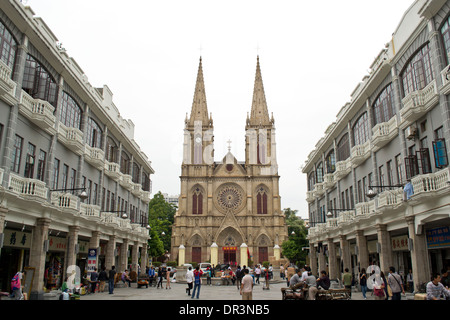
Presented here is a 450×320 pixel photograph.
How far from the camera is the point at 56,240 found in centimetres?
2333

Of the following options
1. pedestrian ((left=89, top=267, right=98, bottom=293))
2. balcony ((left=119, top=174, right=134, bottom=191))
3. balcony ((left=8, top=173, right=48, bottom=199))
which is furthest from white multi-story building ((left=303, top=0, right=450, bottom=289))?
balcony ((left=119, top=174, right=134, bottom=191))

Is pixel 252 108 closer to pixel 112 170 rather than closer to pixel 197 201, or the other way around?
pixel 197 201

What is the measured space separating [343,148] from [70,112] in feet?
66.8

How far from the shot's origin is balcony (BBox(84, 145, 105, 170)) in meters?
25.5

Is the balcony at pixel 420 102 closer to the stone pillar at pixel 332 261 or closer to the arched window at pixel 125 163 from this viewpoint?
the stone pillar at pixel 332 261

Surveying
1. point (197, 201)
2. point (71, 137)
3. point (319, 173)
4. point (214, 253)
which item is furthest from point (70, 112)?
point (197, 201)

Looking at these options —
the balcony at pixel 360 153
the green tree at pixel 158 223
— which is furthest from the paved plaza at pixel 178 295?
the green tree at pixel 158 223

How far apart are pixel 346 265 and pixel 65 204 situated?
20920mm

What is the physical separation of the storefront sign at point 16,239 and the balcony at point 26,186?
8.82 feet

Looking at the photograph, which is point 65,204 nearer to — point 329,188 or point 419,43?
point 419,43

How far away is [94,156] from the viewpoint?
85.1 feet

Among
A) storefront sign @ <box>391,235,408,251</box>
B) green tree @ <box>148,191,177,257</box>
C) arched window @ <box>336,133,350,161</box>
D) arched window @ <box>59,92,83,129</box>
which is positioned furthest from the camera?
green tree @ <box>148,191,177,257</box>

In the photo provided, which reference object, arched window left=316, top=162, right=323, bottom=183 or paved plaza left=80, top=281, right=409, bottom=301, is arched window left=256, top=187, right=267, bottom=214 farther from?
paved plaza left=80, top=281, right=409, bottom=301

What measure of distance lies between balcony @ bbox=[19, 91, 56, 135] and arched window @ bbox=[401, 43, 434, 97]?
1792cm
